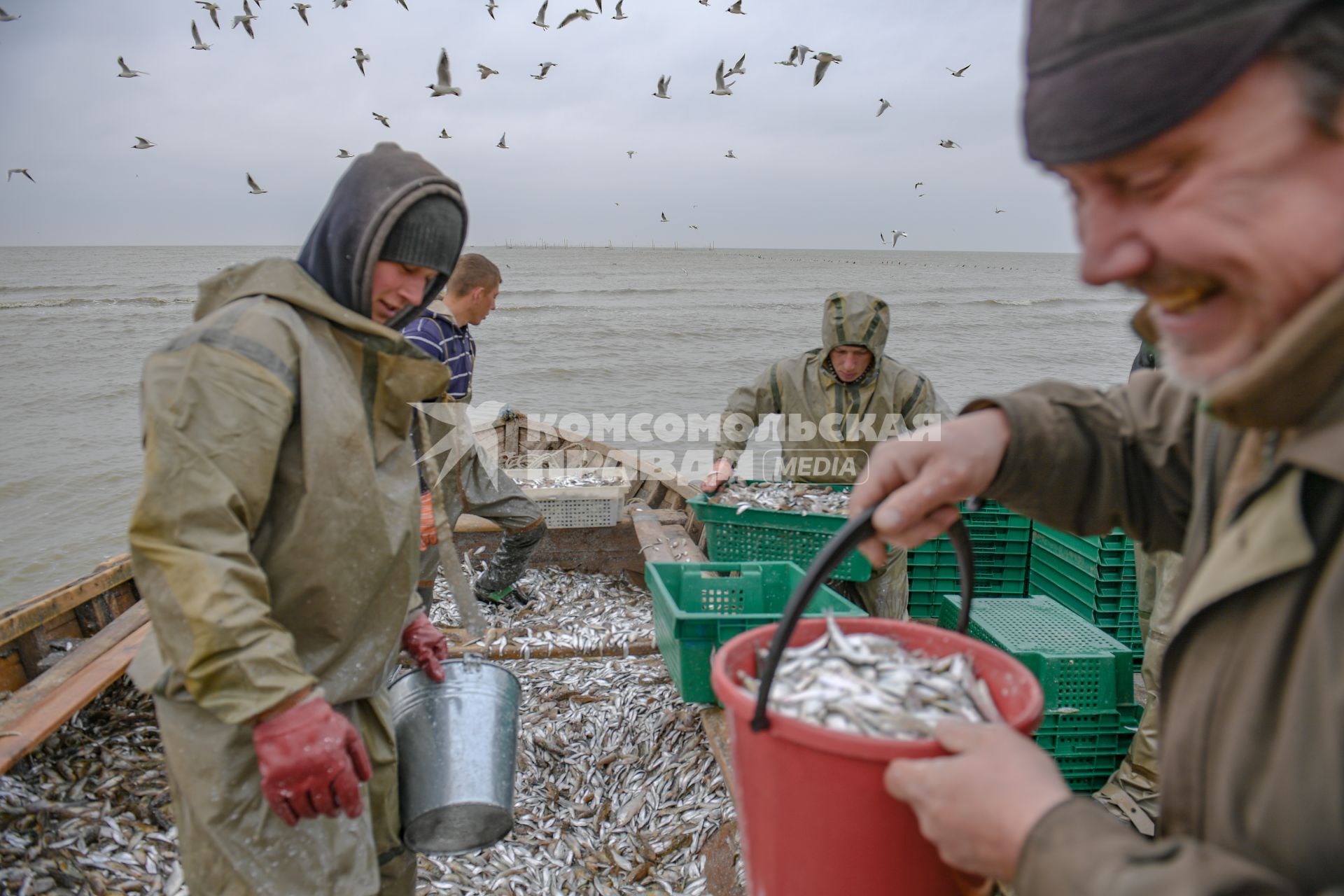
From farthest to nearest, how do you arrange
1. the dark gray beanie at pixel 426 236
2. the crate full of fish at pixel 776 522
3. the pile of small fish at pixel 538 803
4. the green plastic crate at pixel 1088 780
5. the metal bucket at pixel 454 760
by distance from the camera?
the crate full of fish at pixel 776 522, the green plastic crate at pixel 1088 780, the pile of small fish at pixel 538 803, the metal bucket at pixel 454 760, the dark gray beanie at pixel 426 236

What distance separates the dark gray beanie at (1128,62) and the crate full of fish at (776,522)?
4198 millimetres

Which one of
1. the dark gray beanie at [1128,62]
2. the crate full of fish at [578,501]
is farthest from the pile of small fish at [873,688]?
the crate full of fish at [578,501]

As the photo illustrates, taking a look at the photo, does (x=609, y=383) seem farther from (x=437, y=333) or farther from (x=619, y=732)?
(x=619, y=732)

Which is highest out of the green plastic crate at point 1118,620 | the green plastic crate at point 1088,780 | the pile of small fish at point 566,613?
the green plastic crate at point 1118,620

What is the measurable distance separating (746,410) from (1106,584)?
2774 millimetres

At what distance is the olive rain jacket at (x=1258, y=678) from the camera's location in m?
0.96

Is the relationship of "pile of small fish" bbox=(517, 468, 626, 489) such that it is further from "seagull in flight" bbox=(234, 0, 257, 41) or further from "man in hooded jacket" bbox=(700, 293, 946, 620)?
"seagull in flight" bbox=(234, 0, 257, 41)

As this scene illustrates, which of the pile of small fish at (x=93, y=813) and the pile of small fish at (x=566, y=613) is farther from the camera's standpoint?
the pile of small fish at (x=566, y=613)

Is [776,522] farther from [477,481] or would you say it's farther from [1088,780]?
[477,481]

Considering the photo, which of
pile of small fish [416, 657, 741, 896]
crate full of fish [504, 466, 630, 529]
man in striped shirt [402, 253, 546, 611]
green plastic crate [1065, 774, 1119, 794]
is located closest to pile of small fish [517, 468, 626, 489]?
crate full of fish [504, 466, 630, 529]

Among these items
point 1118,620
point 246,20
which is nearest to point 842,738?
point 1118,620

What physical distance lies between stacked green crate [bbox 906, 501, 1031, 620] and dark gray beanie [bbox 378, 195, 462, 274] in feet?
14.5

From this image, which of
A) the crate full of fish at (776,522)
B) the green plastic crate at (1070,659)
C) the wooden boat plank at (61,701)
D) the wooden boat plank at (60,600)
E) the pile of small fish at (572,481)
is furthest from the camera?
the pile of small fish at (572,481)

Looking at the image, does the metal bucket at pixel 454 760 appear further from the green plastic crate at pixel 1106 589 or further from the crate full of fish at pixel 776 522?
the green plastic crate at pixel 1106 589
